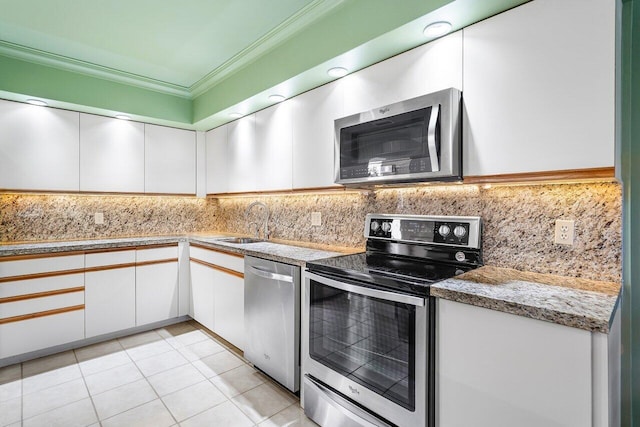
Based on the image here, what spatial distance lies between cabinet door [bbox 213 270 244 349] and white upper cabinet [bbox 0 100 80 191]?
1715 millimetres

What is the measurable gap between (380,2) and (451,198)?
3.87 feet

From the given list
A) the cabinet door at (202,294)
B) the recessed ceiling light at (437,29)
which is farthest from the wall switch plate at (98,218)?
the recessed ceiling light at (437,29)

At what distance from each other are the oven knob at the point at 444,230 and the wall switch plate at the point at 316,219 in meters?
1.20

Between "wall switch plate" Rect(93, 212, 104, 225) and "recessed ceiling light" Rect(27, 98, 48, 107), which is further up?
"recessed ceiling light" Rect(27, 98, 48, 107)

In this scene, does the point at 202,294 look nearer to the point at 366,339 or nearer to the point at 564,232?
the point at 366,339

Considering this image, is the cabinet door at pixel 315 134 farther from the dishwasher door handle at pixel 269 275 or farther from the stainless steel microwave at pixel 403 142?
the dishwasher door handle at pixel 269 275

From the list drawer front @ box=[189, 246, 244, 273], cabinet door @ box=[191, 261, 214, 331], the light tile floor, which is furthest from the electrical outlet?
cabinet door @ box=[191, 261, 214, 331]

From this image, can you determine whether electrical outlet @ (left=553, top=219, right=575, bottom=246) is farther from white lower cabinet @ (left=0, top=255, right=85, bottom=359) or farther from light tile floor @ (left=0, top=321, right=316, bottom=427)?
white lower cabinet @ (left=0, top=255, right=85, bottom=359)

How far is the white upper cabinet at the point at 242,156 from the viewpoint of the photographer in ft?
10.3

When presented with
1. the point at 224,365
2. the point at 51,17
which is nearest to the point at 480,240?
the point at 224,365

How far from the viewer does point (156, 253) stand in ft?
10.8

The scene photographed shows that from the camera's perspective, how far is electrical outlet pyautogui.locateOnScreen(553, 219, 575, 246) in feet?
5.07

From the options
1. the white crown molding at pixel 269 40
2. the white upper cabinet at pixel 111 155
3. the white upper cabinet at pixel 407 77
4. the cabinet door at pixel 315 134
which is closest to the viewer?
the white upper cabinet at pixel 407 77

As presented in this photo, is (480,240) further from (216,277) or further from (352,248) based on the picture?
(216,277)
